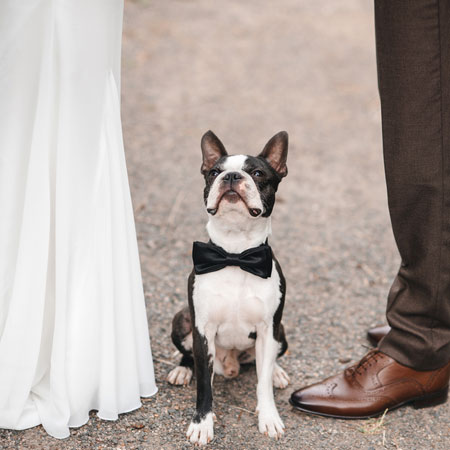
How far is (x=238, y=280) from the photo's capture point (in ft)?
9.71

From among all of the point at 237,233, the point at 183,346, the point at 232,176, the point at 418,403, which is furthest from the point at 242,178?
the point at 418,403

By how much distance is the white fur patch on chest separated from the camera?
9.69ft

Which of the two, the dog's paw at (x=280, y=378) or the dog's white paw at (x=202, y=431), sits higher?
the dog's paw at (x=280, y=378)

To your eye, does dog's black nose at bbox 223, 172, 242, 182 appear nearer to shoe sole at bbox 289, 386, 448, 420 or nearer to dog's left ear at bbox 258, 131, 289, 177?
dog's left ear at bbox 258, 131, 289, 177

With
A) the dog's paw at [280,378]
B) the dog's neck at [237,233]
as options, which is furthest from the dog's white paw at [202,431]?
the dog's neck at [237,233]

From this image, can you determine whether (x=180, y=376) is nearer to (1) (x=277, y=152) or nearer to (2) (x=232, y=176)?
(2) (x=232, y=176)

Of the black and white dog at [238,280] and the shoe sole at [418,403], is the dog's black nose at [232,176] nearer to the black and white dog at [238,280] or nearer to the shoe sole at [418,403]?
the black and white dog at [238,280]

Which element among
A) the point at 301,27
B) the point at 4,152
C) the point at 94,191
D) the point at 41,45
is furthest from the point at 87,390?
the point at 301,27

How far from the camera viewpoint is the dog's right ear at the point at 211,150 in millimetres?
3123

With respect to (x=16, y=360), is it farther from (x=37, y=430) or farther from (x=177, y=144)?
(x=177, y=144)

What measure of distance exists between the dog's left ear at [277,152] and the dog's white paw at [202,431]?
125cm

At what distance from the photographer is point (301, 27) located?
34.1 ft

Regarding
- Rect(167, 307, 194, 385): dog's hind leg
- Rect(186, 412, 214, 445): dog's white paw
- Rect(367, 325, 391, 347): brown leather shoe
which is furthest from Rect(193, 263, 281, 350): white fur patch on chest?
Rect(367, 325, 391, 347): brown leather shoe

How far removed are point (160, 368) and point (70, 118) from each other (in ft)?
5.18
